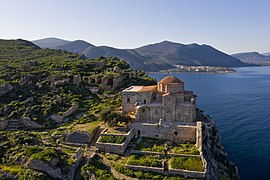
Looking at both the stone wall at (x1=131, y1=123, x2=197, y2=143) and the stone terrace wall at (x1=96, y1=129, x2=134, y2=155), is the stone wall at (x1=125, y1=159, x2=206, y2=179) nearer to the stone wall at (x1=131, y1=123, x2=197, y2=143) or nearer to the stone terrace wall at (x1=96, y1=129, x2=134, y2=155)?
the stone terrace wall at (x1=96, y1=129, x2=134, y2=155)

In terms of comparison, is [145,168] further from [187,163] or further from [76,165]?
[76,165]

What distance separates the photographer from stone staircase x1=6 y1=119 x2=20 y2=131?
137ft

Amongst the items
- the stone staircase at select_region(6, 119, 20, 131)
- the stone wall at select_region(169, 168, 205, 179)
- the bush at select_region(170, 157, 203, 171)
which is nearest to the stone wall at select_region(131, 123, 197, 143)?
the bush at select_region(170, 157, 203, 171)

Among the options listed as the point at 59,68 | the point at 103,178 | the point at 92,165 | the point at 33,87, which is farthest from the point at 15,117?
the point at 59,68

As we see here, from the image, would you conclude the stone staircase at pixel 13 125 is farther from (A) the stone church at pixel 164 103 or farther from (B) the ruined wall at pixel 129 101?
(A) the stone church at pixel 164 103

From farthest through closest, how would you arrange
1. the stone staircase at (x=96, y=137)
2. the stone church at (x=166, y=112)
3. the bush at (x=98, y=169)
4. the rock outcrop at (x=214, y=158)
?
the stone staircase at (x=96, y=137), the stone church at (x=166, y=112), the rock outcrop at (x=214, y=158), the bush at (x=98, y=169)

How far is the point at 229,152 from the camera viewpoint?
45.9m

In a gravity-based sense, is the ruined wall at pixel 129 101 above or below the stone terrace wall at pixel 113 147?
above

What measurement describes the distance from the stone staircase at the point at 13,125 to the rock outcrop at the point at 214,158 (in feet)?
99.6

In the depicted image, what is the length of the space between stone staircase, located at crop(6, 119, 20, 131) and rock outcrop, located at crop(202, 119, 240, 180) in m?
30.4

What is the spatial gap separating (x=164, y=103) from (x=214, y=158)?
1057cm

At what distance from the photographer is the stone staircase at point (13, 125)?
41750 millimetres

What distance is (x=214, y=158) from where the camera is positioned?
3594 centimetres

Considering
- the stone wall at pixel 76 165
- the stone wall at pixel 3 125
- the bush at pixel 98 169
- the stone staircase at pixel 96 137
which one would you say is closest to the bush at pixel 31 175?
the stone wall at pixel 76 165
